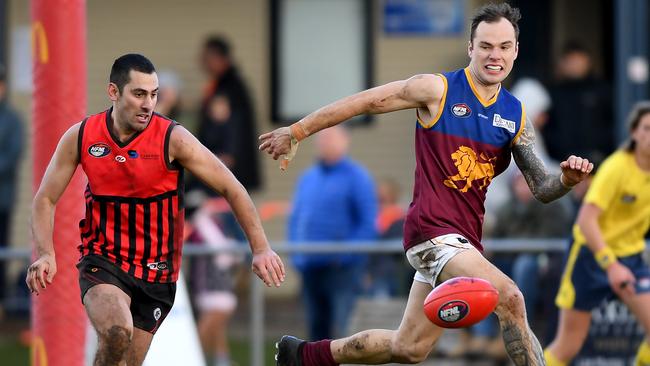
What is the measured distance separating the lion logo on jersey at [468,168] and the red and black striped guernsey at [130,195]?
1.57 m

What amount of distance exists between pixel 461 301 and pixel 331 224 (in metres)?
5.65

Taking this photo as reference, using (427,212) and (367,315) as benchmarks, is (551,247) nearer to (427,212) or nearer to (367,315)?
(367,315)

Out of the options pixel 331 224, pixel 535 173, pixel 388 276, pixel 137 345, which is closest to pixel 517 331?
pixel 535 173

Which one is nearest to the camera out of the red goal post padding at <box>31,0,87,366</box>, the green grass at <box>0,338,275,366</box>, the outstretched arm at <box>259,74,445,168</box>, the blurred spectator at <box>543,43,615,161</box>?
the outstretched arm at <box>259,74,445,168</box>

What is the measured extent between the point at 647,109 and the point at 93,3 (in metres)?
8.83

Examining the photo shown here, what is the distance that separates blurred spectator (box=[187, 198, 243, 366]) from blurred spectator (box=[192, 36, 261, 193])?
234 centimetres

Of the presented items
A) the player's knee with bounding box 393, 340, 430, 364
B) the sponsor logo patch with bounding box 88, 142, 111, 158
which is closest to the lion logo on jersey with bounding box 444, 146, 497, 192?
the player's knee with bounding box 393, 340, 430, 364

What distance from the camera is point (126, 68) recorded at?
311 inches

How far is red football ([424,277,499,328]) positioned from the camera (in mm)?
7362

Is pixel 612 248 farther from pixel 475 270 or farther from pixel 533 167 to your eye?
pixel 475 270

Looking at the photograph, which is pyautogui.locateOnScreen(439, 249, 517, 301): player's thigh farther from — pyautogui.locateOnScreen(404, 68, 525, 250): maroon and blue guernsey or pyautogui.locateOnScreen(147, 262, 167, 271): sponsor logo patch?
pyautogui.locateOnScreen(147, 262, 167, 271): sponsor logo patch

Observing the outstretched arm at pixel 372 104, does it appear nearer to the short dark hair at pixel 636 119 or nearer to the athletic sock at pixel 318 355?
the athletic sock at pixel 318 355

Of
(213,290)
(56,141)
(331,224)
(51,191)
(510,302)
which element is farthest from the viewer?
(331,224)

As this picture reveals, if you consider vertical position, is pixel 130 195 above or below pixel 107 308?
above
